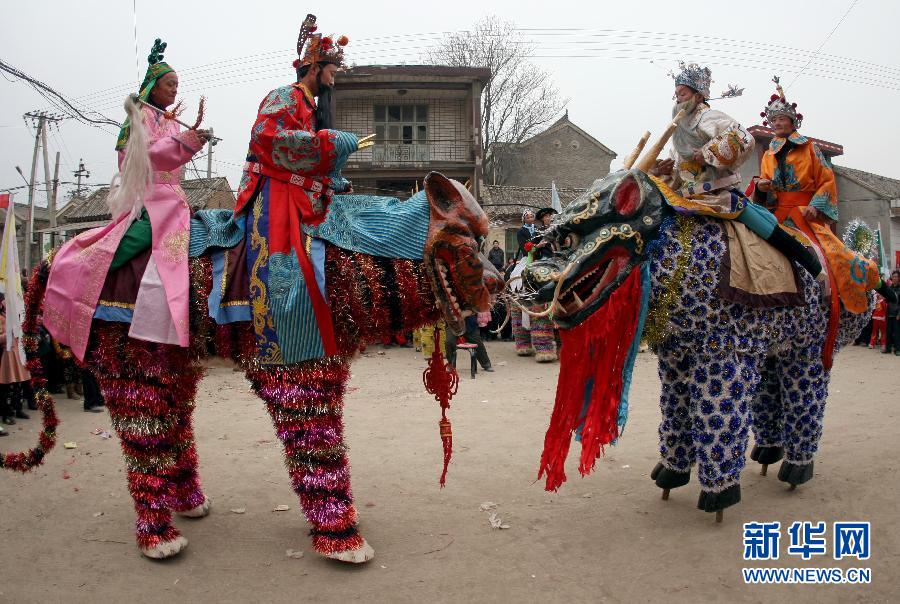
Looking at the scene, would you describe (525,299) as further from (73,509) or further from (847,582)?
(73,509)

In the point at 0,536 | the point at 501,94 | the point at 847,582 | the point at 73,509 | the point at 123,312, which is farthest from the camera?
the point at 501,94

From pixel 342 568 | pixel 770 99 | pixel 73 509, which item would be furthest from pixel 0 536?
pixel 770 99

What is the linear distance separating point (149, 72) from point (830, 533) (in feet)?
15.5

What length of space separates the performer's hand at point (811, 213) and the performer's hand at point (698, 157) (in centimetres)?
117

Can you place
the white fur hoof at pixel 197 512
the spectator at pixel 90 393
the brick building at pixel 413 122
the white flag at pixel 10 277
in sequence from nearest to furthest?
the white fur hoof at pixel 197 512
the white flag at pixel 10 277
the spectator at pixel 90 393
the brick building at pixel 413 122

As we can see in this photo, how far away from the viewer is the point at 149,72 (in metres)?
3.90

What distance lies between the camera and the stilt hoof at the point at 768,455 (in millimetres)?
4879

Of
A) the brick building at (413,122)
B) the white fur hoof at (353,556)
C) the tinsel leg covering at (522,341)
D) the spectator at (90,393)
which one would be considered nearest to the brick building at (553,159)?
the brick building at (413,122)

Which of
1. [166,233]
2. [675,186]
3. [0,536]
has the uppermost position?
[675,186]

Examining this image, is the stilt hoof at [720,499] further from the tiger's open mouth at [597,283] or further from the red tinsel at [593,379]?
the tiger's open mouth at [597,283]

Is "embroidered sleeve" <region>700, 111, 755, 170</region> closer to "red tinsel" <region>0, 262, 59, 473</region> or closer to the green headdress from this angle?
the green headdress

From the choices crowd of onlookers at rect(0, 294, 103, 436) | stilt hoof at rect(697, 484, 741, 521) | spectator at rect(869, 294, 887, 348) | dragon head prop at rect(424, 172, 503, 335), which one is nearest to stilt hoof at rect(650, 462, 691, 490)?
stilt hoof at rect(697, 484, 741, 521)

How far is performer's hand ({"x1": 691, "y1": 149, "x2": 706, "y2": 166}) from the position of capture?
160 inches

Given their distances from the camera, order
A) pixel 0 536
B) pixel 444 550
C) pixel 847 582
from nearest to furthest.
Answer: pixel 847 582 < pixel 444 550 < pixel 0 536
